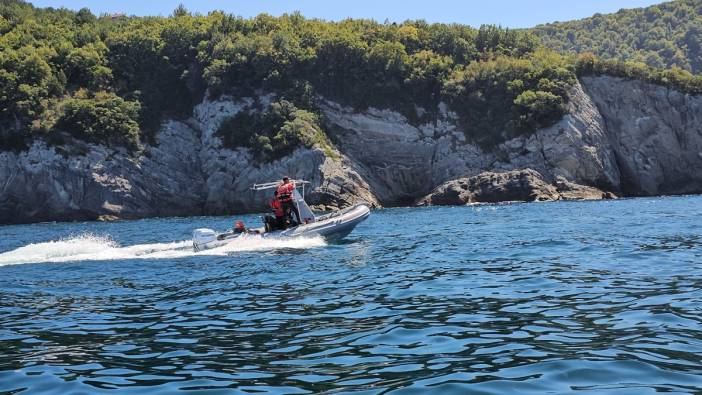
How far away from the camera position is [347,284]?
1452 cm

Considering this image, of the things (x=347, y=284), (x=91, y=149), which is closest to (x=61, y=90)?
(x=91, y=149)

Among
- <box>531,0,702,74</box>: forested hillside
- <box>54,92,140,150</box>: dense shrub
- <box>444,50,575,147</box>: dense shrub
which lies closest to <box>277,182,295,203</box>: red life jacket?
<box>54,92,140,150</box>: dense shrub

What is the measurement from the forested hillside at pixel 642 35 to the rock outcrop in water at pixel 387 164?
70737mm

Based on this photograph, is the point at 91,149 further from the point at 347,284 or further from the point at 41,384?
the point at 41,384

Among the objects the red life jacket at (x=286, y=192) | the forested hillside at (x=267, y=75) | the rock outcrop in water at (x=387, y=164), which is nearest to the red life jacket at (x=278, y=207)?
the red life jacket at (x=286, y=192)

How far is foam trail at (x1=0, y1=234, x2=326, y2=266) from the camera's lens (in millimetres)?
21422

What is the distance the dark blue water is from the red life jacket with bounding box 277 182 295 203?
391 centimetres

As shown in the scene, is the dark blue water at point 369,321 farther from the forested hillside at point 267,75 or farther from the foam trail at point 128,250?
the forested hillside at point 267,75

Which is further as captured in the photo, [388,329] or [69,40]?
[69,40]

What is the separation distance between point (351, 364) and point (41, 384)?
11.2 ft

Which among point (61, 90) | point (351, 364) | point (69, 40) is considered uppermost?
point (69, 40)

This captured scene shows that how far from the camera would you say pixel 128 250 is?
2275 cm

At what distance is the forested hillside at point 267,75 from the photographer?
205 feet

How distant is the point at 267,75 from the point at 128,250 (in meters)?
48.6
